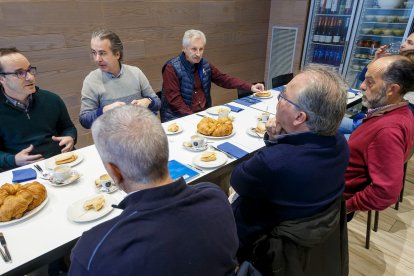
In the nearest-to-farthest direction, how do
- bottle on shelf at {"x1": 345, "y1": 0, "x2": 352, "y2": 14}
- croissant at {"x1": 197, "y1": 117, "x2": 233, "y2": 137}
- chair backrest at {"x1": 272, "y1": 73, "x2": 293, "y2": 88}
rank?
croissant at {"x1": 197, "y1": 117, "x2": 233, "y2": 137} → chair backrest at {"x1": 272, "y1": 73, "x2": 293, "y2": 88} → bottle on shelf at {"x1": 345, "y1": 0, "x2": 352, "y2": 14}

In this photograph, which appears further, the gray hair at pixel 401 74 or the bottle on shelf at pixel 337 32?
the bottle on shelf at pixel 337 32

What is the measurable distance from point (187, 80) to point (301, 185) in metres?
1.75

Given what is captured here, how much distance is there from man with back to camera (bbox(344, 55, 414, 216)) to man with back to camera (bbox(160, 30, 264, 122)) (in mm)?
1244

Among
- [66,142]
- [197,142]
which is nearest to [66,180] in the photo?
[66,142]

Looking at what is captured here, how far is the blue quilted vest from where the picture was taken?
2.40 metres

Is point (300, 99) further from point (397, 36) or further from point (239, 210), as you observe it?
point (397, 36)

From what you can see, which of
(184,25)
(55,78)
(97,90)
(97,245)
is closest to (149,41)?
(184,25)

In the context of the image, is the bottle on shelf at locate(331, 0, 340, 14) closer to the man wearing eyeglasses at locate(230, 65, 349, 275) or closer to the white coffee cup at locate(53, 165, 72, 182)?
the man wearing eyeglasses at locate(230, 65, 349, 275)

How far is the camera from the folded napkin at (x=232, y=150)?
4.93 ft

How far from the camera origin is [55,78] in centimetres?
264

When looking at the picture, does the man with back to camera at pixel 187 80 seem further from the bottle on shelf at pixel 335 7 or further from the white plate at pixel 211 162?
the bottle on shelf at pixel 335 7

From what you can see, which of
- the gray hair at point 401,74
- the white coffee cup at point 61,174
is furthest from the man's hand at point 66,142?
the gray hair at point 401,74

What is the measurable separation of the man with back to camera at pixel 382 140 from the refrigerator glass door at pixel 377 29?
1.98m

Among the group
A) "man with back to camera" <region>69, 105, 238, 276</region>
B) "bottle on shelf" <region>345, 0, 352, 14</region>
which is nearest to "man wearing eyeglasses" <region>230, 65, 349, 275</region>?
"man with back to camera" <region>69, 105, 238, 276</region>
